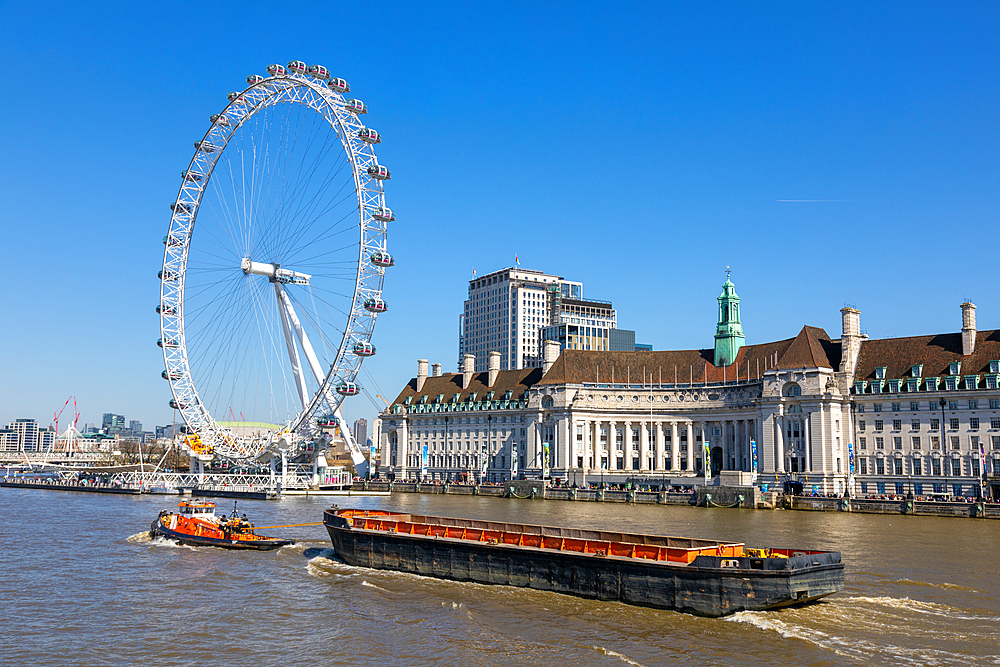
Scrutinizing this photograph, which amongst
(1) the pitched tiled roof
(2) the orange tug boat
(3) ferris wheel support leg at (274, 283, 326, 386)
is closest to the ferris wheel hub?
(3) ferris wheel support leg at (274, 283, 326, 386)

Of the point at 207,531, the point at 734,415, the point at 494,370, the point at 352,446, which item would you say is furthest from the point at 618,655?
the point at 494,370

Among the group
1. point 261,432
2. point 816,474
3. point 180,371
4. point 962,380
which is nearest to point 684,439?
point 816,474

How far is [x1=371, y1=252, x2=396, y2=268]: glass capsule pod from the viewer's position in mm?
94750

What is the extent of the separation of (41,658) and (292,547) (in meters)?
25.4

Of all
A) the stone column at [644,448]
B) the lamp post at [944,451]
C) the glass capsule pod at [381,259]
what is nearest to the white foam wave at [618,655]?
the glass capsule pod at [381,259]

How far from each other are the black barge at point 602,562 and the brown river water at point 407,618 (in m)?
0.69

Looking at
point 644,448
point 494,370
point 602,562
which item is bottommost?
point 602,562

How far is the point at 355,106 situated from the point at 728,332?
7108 centimetres

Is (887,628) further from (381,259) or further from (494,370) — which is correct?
(494,370)

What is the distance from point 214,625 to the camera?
32.1m

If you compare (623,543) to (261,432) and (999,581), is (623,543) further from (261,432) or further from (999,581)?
(261,432)

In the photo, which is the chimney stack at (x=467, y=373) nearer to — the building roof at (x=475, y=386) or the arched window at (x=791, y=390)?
the building roof at (x=475, y=386)

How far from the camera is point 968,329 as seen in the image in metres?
105

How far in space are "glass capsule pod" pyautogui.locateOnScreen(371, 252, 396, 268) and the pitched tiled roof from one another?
62708mm
